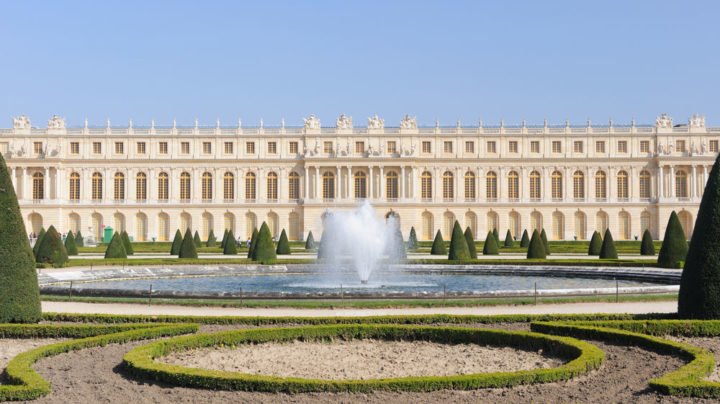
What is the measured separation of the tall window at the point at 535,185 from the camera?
197 ft

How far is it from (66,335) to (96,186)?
51124 millimetres

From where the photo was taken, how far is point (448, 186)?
A: 60.4m

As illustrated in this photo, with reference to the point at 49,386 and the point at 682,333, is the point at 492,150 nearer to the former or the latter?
the point at 682,333

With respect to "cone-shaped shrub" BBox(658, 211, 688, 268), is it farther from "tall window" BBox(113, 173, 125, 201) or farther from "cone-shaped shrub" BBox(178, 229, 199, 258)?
"tall window" BBox(113, 173, 125, 201)

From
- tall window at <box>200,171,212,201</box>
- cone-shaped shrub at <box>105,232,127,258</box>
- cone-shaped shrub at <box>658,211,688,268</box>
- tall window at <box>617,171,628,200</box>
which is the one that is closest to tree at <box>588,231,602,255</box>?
cone-shaped shrub at <box>658,211,688,268</box>

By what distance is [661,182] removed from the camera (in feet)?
193

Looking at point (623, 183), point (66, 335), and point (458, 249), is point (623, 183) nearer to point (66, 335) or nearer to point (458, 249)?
point (458, 249)

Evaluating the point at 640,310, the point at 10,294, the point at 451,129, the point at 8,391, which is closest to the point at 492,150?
the point at 451,129

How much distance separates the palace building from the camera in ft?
195

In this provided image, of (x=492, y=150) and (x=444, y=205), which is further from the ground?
(x=492, y=150)

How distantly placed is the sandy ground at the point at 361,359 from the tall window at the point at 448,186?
48990 mm

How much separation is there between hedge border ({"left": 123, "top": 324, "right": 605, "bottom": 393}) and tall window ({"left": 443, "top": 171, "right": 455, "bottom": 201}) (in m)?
48.8

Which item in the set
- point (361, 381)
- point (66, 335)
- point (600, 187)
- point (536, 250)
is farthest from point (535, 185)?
point (361, 381)

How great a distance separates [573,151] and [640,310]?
4626 cm
